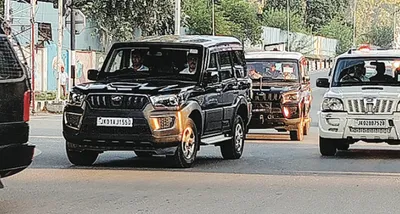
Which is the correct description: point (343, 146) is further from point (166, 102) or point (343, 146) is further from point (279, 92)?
point (166, 102)

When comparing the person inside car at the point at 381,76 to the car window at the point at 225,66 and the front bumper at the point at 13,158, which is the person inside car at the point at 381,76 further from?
the front bumper at the point at 13,158

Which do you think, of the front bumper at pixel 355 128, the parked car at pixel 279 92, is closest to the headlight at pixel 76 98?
the front bumper at pixel 355 128

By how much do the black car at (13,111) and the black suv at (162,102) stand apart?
131 inches

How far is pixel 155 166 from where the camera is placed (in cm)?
1355

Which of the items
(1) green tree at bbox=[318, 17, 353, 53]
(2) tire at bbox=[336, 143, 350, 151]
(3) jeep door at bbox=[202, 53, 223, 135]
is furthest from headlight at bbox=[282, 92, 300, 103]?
(1) green tree at bbox=[318, 17, 353, 53]

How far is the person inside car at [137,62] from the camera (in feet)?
45.9

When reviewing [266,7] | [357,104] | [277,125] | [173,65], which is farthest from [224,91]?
[266,7]

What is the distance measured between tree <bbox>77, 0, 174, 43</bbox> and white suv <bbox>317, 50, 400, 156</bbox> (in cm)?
3059

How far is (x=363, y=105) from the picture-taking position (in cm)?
1503

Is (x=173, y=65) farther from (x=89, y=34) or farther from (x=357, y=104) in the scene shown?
(x=89, y=34)

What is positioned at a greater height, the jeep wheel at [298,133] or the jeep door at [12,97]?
the jeep door at [12,97]

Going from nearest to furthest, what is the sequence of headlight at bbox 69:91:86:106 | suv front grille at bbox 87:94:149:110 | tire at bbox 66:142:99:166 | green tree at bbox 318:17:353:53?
1. suv front grille at bbox 87:94:149:110
2. headlight at bbox 69:91:86:106
3. tire at bbox 66:142:99:166
4. green tree at bbox 318:17:353:53

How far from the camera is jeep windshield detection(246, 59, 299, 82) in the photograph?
65.1 ft

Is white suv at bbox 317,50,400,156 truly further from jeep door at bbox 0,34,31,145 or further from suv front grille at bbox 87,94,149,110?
jeep door at bbox 0,34,31,145
